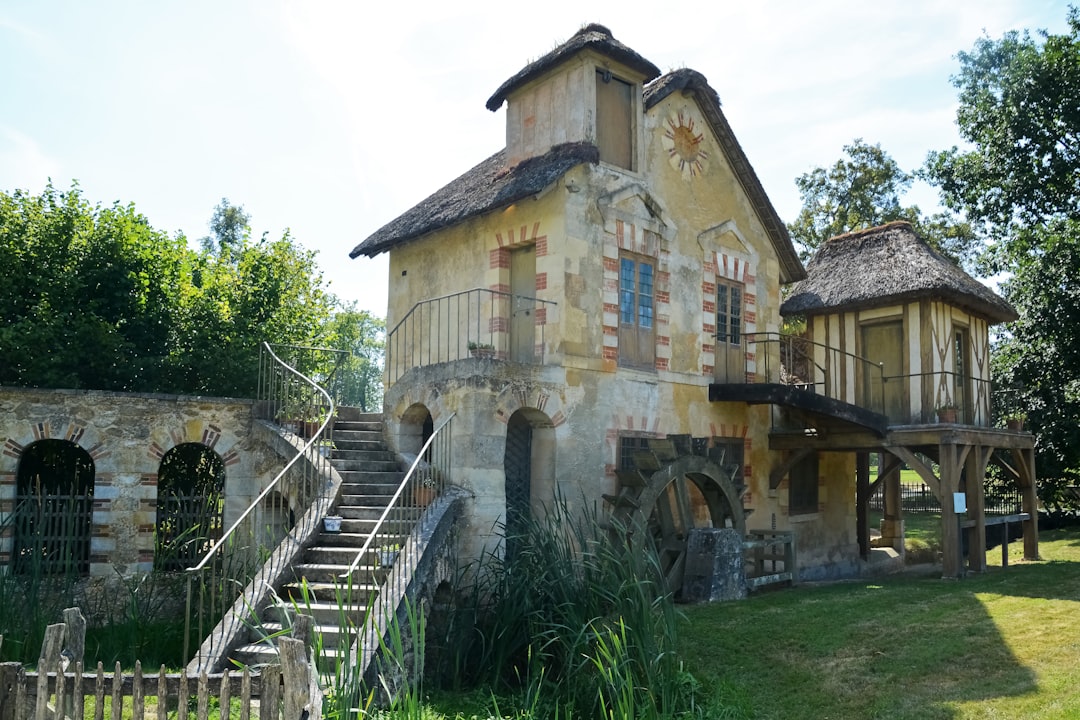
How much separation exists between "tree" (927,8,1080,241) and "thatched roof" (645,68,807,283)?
7392mm

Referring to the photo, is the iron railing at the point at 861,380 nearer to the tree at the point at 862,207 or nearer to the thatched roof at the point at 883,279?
the thatched roof at the point at 883,279

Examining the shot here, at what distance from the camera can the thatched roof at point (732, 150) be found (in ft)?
47.3

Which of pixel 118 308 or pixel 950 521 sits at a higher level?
pixel 118 308

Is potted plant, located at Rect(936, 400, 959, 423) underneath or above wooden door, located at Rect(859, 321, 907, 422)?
underneath

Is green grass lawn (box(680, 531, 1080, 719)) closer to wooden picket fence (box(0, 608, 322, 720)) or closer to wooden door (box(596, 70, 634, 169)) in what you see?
wooden picket fence (box(0, 608, 322, 720))

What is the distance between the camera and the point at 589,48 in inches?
519

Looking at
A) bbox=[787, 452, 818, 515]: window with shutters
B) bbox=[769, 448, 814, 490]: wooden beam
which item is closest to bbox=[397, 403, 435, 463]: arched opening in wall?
bbox=[769, 448, 814, 490]: wooden beam

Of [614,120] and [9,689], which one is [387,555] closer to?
[9,689]

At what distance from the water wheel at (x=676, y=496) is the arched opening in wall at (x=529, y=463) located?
3.09 feet

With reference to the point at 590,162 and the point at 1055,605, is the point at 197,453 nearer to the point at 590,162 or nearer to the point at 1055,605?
the point at 590,162

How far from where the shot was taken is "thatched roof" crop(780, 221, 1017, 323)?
15828 millimetres

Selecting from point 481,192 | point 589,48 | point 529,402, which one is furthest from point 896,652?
point 589,48

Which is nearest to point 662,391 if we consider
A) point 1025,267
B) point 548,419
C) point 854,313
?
point 548,419

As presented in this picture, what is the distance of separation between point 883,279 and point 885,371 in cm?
167
